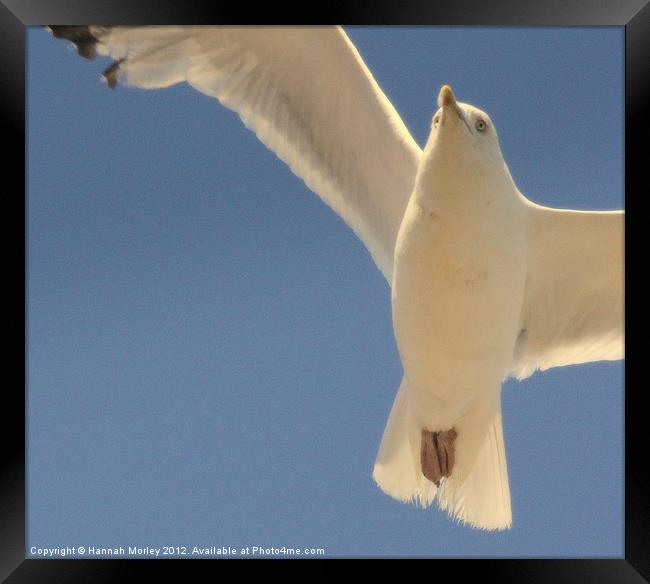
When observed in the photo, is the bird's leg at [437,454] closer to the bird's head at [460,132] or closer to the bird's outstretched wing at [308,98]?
the bird's outstretched wing at [308,98]

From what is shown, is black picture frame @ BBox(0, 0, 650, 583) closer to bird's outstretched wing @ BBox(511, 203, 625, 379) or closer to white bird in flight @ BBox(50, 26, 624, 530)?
white bird in flight @ BBox(50, 26, 624, 530)

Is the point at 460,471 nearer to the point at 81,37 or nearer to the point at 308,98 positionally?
the point at 308,98

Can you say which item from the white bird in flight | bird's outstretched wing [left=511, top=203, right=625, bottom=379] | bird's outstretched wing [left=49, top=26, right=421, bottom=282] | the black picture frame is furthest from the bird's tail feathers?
the black picture frame

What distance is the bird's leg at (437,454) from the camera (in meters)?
2.79

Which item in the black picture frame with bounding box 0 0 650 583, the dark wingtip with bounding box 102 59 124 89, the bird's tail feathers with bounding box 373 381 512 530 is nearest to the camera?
the black picture frame with bounding box 0 0 650 583

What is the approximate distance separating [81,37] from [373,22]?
2.42 ft

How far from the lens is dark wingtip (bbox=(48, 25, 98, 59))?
2398 mm

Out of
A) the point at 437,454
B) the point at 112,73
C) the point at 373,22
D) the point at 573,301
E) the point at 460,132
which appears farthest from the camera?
the point at 573,301

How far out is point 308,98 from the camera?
2857 millimetres

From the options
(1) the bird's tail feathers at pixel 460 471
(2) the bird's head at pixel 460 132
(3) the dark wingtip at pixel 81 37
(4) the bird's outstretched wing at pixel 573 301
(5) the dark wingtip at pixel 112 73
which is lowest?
(1) the bird's tail feathers at pixel 460 471

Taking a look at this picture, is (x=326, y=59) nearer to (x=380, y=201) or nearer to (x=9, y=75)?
(x=380, y=201)

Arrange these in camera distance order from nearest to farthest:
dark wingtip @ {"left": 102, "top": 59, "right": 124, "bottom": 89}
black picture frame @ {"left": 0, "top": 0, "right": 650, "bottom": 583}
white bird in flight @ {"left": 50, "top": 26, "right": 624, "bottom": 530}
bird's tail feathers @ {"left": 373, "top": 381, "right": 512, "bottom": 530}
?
black picture frame @ {"left": 0, "top": 0, "right": 650, "bottom": 583} < white bird in flight @ {"left": 50, "top": 26, "right": 624, "bottom": 530} < dark wingtip @ {"left": 102, "top": 59, "right": 124, "bottom": 89} < bird's tail feathers @ {"left": 373, "top": 381, "right": 512, "bottom": 530}

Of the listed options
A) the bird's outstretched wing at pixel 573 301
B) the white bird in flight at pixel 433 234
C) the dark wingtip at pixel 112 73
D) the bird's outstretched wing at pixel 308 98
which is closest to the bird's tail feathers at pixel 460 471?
the white bird in flight at pixel 433 234

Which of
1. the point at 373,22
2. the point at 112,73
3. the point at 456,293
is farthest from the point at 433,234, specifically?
the point at 112,73
